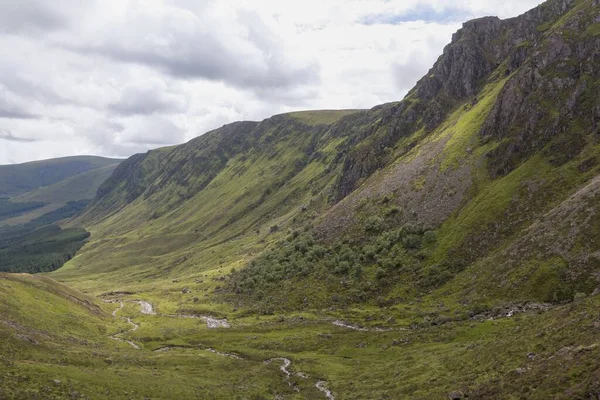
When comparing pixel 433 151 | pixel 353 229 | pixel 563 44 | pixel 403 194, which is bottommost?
pixel 353 229

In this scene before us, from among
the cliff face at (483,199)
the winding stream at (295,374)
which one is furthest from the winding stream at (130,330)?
the cliff face at (483,199)

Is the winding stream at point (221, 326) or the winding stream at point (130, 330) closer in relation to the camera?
the winding stream at point (221, 326)

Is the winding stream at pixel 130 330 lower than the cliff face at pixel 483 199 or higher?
lower

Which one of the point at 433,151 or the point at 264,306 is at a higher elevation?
the point at 433,151

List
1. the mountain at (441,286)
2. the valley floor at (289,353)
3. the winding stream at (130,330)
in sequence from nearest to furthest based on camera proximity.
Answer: the valley floor at (289,353) < the mountain at (441,286) < the winding stream at (130,330)

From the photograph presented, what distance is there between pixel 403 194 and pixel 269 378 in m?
101

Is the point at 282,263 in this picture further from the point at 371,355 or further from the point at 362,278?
the point at 371,355

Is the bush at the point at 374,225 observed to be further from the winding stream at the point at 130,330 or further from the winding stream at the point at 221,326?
the winding stream at the point at 130,330

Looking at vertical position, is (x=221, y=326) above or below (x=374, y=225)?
below

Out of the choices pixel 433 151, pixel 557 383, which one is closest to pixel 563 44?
pixel 433 151

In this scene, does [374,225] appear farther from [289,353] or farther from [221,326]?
[289,353]

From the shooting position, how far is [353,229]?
161 m

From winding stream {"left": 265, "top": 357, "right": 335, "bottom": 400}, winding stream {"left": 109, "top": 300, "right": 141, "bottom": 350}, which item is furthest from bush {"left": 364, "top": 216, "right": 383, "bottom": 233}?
winding stream {"left": 109, "top": 300, "right": 141, "bottom": 350}

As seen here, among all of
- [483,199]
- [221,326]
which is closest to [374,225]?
[483,199]
